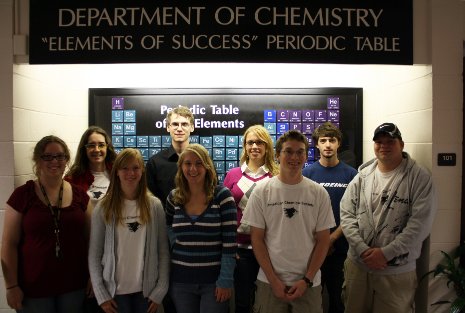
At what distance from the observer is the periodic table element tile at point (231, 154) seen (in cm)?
366

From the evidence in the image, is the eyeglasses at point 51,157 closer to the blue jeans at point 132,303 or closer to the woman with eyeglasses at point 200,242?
the woman with eyeglasses at point 200,242

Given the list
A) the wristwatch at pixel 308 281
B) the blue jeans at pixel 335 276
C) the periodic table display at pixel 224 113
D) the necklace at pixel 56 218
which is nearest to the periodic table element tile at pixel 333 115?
the periodic table display at pixel 224 113

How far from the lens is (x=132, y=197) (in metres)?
2.51

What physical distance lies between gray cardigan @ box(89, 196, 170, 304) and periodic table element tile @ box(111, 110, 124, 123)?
1327mm

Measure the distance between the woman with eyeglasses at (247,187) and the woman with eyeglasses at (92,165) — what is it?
0.86 m

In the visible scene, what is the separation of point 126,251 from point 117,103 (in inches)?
63.2

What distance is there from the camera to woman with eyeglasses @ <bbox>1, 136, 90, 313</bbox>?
2445 mm

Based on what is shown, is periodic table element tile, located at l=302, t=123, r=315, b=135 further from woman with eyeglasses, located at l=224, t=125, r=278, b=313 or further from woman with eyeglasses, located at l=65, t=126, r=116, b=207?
woman with eyeglasses, located at l=65, t=126, r=116, b=207

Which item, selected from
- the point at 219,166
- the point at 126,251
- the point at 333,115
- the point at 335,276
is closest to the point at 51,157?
the point at 126,251

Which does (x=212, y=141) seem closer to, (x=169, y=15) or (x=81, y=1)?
(x=169, y=15)

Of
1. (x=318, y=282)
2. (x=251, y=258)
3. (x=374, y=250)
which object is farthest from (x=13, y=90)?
(x=374, y=250)

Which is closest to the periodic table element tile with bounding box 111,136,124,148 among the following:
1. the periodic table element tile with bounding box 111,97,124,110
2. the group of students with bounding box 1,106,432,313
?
the periodic table element tile with bounding box 111,97,124,110

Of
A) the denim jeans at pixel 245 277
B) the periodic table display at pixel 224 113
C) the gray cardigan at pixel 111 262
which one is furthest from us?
the periodic table display at pixel 224 113

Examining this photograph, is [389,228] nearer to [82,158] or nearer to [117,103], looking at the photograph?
[82,158]
